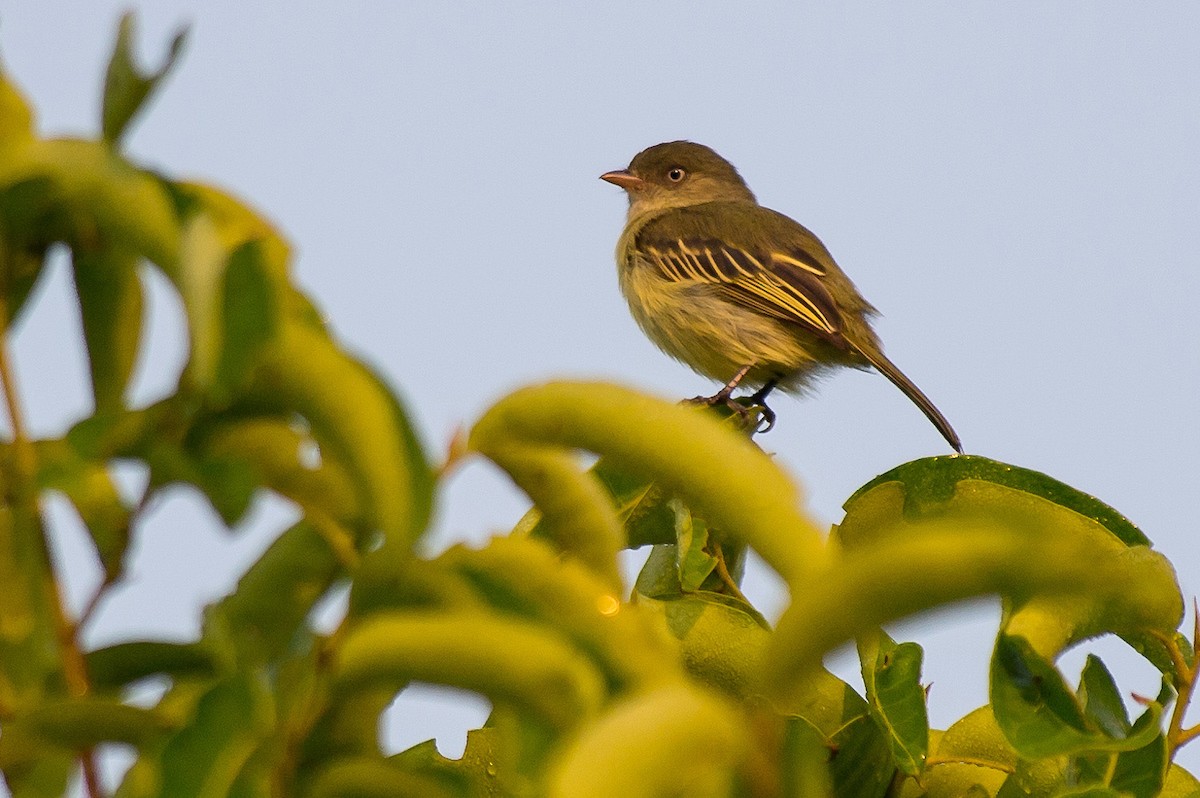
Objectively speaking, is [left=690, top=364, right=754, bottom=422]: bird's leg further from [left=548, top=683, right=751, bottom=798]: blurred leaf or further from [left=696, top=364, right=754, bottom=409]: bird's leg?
[left=548, top=683, right=751, bottom=798]: blurred leaf

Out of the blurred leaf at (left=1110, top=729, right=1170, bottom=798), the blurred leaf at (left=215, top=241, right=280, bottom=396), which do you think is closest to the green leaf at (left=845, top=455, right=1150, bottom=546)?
the blurred leaf at (left=1110, top=729, right=1170, bottom=798)

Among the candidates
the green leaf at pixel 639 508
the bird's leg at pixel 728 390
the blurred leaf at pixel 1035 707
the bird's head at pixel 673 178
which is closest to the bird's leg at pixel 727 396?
the bird's leg at pixel 728 390

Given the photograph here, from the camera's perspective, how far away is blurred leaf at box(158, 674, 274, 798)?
128 cm

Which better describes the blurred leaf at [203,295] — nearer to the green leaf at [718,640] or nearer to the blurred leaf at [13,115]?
the blurred leaf at [13,115]

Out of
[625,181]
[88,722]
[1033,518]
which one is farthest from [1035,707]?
[625,181]

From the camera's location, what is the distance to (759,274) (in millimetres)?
8773

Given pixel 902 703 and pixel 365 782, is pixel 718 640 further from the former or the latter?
pixel 365 782

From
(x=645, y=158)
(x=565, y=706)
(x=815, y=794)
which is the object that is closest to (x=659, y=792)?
(x=565, y=706)

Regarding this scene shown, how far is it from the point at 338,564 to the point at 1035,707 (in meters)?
0.97

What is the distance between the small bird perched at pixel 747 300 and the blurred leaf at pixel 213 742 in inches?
253

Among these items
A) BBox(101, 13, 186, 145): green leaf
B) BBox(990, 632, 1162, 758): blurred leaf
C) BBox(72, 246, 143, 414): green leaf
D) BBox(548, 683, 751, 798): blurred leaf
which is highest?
BBox(101, 13, 186, 145): green leaf

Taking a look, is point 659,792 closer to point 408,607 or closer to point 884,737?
point 408,607

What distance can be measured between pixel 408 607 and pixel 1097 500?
4.53 feet

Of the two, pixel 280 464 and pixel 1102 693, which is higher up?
pixel 280 464
